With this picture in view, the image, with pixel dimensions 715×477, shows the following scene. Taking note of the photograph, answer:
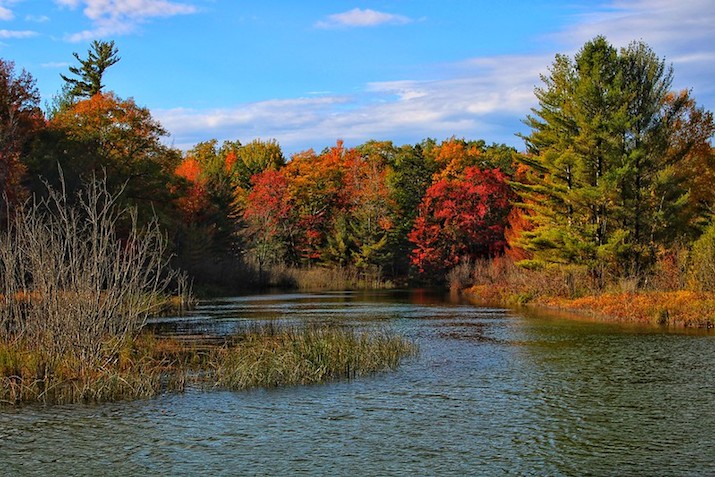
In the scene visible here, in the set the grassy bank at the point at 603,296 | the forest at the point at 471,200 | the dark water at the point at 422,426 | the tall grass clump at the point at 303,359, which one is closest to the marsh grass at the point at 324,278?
the forest at the point at 471,200

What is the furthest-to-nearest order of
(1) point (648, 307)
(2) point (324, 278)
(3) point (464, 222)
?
(2) point (324, 278)
(3) point (464, 222)
(1) point (648, 307)

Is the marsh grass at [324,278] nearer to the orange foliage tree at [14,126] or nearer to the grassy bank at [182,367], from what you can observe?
the orange foliage tree at [14,126]

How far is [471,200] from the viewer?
65.2 meters

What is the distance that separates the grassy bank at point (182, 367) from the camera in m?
14.4

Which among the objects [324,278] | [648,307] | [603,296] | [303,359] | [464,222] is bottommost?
[303,359]

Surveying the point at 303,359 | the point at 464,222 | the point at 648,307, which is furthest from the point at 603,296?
the point at 464,222

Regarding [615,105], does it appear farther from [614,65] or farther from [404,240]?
[404,240]

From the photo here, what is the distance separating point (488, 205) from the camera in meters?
64.4

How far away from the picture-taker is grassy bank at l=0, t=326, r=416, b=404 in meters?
14.4

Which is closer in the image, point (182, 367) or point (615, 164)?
point (182, 367)

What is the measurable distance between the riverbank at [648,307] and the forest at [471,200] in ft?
4.39

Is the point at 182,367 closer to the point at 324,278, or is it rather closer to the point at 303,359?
the point at 303,359

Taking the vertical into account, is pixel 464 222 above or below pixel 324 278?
above

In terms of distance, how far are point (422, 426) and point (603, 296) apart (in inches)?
972
